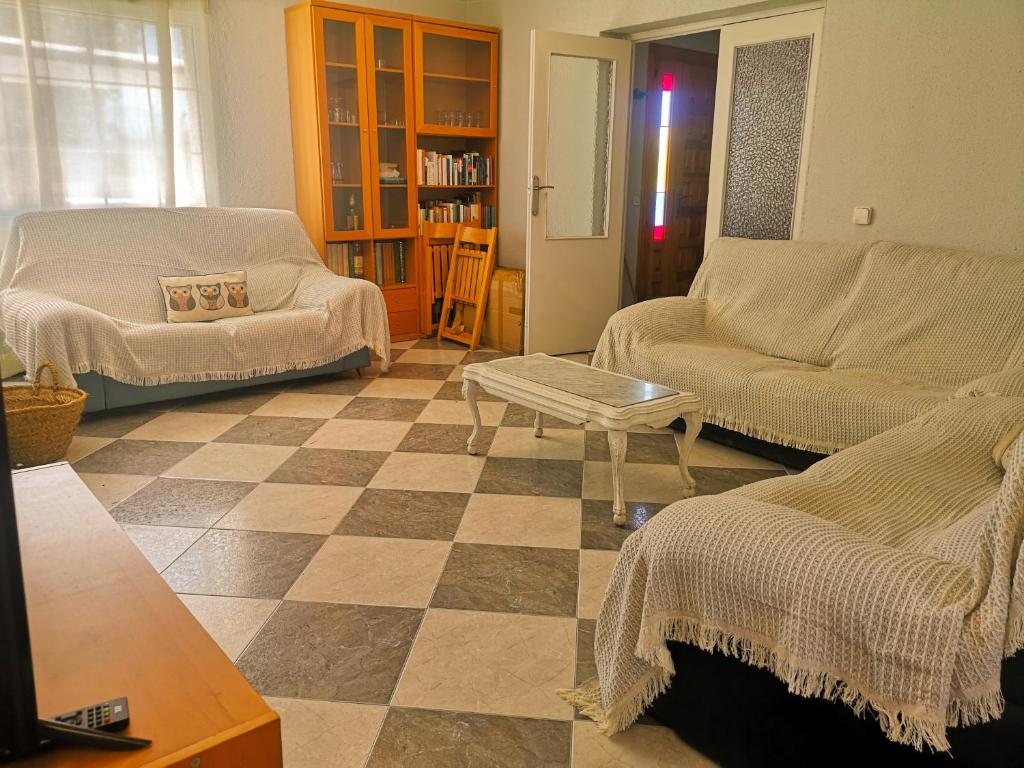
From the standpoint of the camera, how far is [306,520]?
256 centimetres

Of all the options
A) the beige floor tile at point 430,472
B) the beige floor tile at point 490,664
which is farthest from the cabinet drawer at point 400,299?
the beige floor tile at point 490,664

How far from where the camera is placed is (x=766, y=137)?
3.95 metres

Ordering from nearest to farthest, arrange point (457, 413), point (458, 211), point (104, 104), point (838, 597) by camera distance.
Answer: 1. point (838, 597)
2. point (457, 413)
3. point (104, 104)
4. point (458, 211)

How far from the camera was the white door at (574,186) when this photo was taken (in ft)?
14.7

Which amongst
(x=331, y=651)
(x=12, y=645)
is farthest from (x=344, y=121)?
(x=12, y=645)

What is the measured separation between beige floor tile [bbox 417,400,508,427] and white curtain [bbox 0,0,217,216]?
195cm

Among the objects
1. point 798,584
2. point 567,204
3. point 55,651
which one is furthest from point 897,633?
point 567,204

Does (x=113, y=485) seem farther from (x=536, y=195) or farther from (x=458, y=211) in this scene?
(x=458, y=211)

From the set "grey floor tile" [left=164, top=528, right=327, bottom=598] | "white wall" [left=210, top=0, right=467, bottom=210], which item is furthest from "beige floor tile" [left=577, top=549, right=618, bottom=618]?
"white wall" [left=210, top=0, right=467, bottom=210]

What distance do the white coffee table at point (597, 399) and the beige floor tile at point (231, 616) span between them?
3.59 feet

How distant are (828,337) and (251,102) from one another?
3.50 metres

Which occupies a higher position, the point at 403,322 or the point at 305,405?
the point at 403,322

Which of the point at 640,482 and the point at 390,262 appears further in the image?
the point at 390,262

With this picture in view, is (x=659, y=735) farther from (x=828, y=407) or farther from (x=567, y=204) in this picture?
(x=567, y=204)
